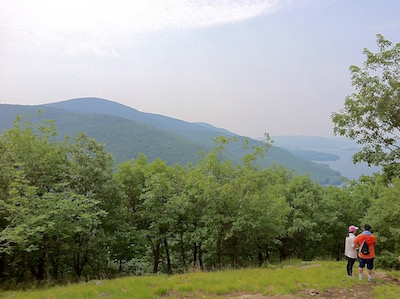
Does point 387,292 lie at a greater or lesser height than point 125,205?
lesser

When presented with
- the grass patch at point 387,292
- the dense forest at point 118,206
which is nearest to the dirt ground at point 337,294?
the grass patch at point 387,292

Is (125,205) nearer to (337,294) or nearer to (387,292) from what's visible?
(337,294)

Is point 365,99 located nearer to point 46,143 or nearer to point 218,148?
point 218,148

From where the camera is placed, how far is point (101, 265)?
2519 cm

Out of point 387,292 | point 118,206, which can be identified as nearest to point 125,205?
point 118,206

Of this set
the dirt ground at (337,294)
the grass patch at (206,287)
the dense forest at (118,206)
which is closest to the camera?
the dirt ground at (337,294)

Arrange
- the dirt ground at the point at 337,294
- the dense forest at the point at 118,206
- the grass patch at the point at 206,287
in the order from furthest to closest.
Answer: the dense forest at the point at 118,206 < the grass patch at the point at 206,287 < the dirt ground at the point at 337,294

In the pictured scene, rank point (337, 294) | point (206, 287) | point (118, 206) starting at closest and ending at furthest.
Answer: point (337, 294)
point (206, 287)
point (118, 206)

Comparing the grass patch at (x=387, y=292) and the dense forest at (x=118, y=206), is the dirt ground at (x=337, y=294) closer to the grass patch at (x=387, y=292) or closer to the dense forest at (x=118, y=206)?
the grass patch at (x=387, y=292)

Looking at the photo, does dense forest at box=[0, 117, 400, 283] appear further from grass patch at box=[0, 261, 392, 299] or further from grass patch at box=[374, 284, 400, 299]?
grass patch at box=[374, 284, 400, 299]

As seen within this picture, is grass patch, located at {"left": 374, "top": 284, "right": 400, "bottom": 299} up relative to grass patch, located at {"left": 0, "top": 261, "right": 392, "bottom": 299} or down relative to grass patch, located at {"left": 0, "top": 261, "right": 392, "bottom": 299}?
up

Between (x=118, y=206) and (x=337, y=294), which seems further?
(x=118, y=206)

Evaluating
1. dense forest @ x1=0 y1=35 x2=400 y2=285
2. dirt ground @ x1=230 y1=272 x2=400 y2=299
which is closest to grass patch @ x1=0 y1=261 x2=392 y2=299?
dirt ground @ x1=230 y1=272 x2=400 y2=299

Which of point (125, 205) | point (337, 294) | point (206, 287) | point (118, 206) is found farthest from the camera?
point (125, 205)
